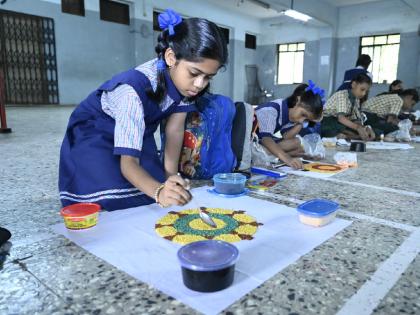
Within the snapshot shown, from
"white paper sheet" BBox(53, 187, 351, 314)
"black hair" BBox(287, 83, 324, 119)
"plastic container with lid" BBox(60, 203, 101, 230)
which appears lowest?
"white paper sheet" BBox(53, 187, 351, 314)

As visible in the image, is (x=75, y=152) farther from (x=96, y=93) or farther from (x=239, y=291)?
(x=239, y=291)

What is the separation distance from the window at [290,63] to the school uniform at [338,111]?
25.5ft

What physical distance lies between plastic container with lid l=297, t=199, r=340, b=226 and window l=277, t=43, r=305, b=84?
10.3m

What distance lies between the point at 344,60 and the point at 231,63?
3425 millimetres

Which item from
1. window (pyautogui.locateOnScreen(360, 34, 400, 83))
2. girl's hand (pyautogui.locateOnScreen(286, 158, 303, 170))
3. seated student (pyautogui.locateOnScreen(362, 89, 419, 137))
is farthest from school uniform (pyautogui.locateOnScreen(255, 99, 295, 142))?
window (pyautogui.locateOnScreen(360, 34, 400, 83))

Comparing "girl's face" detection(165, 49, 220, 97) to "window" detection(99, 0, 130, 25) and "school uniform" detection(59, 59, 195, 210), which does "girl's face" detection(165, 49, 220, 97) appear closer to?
"school uniform" detection(59, 59, 195, 210)

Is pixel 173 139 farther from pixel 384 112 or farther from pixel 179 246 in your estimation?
pixel 384 112

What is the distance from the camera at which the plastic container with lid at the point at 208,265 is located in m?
0.65

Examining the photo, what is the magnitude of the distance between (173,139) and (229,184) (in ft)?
0.97

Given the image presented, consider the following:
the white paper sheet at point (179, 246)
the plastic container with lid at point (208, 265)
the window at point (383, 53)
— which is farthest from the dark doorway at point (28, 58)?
the window at point (383, 53)

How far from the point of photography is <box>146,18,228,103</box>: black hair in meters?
1.00

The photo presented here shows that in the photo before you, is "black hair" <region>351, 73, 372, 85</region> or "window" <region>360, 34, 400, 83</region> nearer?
"black hair" <region>351, 73, 372, 85</region>

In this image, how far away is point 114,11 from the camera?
8.13m

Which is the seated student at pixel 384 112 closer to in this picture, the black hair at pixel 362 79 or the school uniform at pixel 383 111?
the school uniform at pixel 383 111
